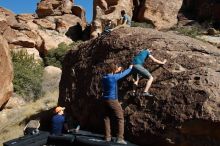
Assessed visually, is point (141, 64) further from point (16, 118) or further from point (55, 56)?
point (55, 56)

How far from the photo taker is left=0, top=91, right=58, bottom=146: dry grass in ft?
57.7

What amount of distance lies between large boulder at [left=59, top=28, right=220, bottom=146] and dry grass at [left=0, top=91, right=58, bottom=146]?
4247 mm

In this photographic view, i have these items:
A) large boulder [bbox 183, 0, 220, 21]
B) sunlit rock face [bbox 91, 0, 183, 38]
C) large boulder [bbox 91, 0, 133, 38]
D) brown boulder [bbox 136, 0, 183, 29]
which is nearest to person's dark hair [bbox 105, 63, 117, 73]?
large boulder [bbox 183, 0, 220, 21]

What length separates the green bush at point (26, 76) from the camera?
28.8m

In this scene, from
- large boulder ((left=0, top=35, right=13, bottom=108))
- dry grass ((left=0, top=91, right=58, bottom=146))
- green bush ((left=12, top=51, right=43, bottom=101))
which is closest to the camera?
dry grass ((left=0, top=91, right=58, bottom=146))

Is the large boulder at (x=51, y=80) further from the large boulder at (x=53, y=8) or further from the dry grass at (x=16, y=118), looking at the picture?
the large boulder at (x=53, y=8)

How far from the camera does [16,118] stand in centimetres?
2139

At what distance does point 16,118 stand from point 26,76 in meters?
9.08

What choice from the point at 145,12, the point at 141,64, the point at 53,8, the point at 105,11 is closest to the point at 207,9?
the point at 145,12

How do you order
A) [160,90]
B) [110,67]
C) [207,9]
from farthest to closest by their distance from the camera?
[207,9]
[110,67]
[160,90]

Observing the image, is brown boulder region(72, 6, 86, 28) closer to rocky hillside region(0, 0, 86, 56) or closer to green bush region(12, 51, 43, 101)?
rocky hillside region(0, 0, 86, 56)

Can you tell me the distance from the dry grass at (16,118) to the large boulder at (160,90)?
13.9 ft

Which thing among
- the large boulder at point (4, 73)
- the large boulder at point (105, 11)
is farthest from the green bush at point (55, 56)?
the large boulder at point (4, 73)

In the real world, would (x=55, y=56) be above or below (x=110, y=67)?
above
